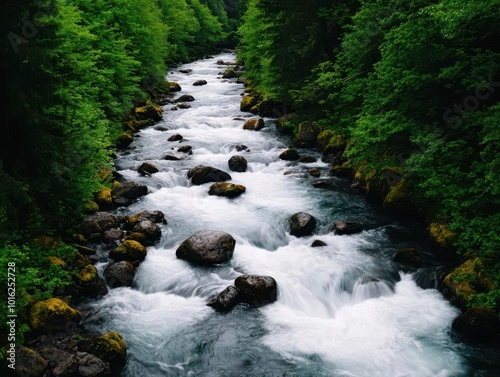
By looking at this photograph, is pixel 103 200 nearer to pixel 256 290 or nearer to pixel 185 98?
pixel 256 290

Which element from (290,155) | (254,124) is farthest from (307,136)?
(254,124)

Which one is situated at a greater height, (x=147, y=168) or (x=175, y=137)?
(x=175, y=137)

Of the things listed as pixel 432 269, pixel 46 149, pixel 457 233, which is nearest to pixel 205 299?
pixel 46 149

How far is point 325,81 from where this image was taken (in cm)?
1552

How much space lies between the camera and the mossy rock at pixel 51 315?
273 inches

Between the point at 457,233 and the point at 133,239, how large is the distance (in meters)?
8.71

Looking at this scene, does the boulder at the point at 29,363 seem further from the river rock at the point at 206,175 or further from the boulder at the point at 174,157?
the boulder at the point at 174,157

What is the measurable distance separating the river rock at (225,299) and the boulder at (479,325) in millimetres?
4792

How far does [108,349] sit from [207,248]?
152 inches

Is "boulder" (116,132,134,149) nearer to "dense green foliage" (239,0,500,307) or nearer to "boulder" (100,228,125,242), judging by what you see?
"boulder" (100,228,125,242)

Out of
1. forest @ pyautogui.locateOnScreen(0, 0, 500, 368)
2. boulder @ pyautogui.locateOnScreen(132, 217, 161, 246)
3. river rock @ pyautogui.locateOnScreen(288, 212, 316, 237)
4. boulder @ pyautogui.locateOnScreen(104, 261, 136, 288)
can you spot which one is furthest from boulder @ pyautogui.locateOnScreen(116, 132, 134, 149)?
river rock @ pyautogui.locateOnScreen(288, 212, 316, 237)

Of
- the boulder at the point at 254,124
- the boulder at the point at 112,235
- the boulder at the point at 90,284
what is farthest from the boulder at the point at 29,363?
the boulder at the point at 254,124

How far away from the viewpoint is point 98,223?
10.9m

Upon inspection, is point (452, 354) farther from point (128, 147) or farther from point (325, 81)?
point (128, 147)
